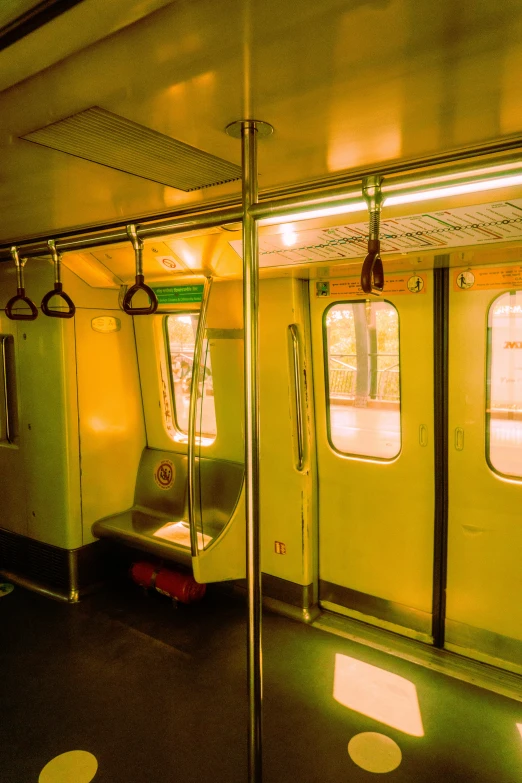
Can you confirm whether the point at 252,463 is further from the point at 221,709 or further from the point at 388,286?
the point at 388,286

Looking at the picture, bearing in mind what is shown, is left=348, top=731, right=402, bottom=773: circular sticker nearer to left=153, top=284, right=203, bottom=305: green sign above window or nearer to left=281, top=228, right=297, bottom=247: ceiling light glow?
left=281, top=228, right=297, bottom=247: ceiling light glow

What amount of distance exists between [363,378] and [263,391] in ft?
2.77

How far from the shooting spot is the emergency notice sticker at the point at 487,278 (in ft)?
11.0

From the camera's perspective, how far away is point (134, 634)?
13.4 ft

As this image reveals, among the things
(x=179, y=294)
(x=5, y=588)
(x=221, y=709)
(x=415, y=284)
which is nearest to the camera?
(x=221, y=709)

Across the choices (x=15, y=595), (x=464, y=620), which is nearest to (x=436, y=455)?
(x=464, y=620)

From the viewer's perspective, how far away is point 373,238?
59.8 inches

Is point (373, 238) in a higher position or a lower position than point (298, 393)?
higher

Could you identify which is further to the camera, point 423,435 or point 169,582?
point 169,582

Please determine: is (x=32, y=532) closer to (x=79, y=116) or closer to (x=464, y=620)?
(x=464, y=620)

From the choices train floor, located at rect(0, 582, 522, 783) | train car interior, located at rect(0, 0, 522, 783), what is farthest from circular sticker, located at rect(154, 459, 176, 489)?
train floor, located at rect(0, 582, 522, 783)

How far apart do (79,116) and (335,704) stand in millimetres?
3401

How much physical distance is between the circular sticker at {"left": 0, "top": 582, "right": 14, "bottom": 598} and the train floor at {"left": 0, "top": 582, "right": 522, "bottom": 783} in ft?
1.61

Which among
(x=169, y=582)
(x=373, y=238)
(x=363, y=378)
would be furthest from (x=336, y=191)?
(x=169, y=582)
